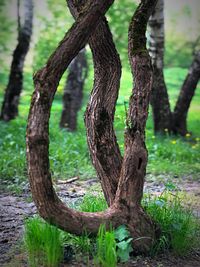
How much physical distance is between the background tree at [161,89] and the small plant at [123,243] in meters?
6.97

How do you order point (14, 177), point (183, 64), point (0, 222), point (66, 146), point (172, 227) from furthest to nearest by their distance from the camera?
1. point (183, 64)
2. point (66, 146)
3. point (14, 177)
4. point (0, 222)
5. point (172, 227)

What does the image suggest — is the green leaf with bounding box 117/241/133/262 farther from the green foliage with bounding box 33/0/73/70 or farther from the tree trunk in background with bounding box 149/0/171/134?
the green foliage with bounding box 33/0/73/70

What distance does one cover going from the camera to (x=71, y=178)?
681 cm

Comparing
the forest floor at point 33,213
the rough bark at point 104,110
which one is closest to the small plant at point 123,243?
the forest floor at point 33,213

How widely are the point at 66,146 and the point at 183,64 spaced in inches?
537

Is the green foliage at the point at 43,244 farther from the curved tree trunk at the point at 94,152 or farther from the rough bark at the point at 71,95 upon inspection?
the rough bark at the point at 71,95

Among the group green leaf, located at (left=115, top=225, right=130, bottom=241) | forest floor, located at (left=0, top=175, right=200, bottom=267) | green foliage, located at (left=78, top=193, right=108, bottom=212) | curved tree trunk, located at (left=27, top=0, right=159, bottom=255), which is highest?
curved tree trunk, located at (left=27, top=0, right=159, bottom=255)

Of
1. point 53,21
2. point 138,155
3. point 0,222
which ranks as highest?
point 53,21

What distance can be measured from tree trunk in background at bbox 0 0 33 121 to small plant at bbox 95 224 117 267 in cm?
851

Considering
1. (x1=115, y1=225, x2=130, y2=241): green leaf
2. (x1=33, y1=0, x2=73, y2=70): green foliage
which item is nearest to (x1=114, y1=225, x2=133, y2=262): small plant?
(x1=115, y1=225, x2=130, y2=241): green leaf

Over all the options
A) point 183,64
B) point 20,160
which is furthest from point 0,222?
point 183,64

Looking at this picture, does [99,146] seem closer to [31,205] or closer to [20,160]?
[31,205]

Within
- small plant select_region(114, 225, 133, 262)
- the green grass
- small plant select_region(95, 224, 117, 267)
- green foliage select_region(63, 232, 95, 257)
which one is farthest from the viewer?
the green grass

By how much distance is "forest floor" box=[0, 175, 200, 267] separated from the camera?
3.69 m
